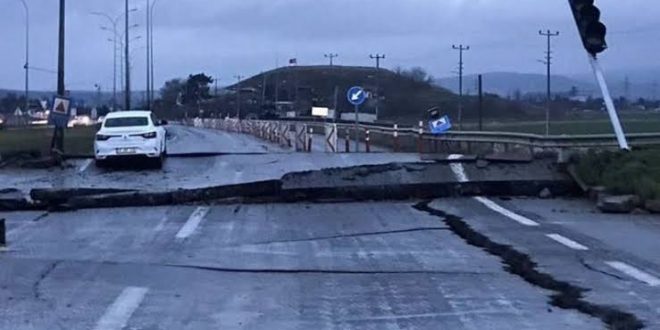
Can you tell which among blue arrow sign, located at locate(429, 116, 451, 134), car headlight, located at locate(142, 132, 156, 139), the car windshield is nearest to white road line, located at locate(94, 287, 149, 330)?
car headlight, located at locate(142, 132, 156, 139)

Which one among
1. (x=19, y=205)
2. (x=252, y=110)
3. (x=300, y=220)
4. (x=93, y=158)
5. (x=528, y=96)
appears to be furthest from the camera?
(x=252, y=110)

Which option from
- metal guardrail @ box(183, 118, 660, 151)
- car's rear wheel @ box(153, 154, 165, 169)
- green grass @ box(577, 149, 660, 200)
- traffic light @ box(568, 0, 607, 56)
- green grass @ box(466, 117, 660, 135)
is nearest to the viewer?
green grass @ box(577, 149, 660, 200)

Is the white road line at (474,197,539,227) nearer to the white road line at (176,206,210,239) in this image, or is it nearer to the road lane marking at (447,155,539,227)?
the road lane marking at (447,155,539,227)

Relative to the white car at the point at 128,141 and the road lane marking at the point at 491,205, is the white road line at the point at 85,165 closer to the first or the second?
the white car at the point at 128,141

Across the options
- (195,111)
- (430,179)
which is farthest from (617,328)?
(195,111)

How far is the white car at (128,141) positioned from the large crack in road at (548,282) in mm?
17760

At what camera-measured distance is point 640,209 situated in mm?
22609

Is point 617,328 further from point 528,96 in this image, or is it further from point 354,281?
point 528,96

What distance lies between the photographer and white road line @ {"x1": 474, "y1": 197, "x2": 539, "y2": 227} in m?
20.5

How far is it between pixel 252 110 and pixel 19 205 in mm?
127664

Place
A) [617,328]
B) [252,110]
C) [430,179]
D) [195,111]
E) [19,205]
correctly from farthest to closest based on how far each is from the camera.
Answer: [195,111] < [252,110] < [430,179] < [19,205] < [617,328]

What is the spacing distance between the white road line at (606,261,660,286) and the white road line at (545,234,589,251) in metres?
1.52

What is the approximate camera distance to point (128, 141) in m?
36.7

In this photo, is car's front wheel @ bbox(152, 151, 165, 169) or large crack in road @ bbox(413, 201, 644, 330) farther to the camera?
car's front wheel @ bbox(152, 151, 165, 169)
